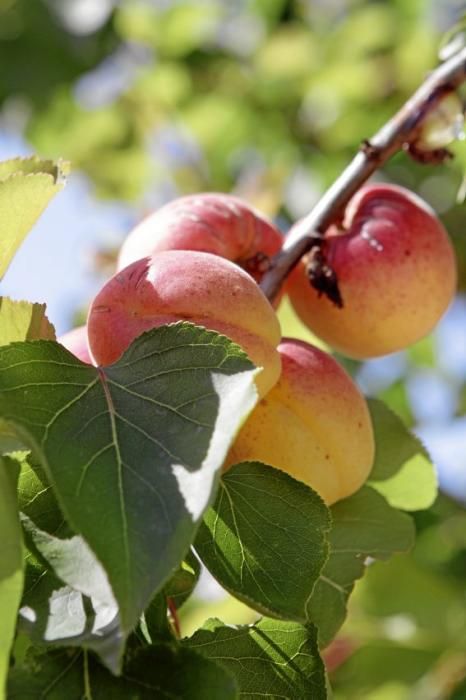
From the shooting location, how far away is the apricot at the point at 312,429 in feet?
3.12

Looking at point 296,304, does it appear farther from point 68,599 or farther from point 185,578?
point 68,599

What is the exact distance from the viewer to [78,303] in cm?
274

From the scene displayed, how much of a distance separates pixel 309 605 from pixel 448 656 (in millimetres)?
1147

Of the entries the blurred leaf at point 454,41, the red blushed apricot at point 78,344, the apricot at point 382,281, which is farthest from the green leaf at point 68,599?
the blurred leaf at point 454,41

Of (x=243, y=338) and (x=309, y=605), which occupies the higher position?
(x=243, y=338)

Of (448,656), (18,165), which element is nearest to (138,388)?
(18,165)

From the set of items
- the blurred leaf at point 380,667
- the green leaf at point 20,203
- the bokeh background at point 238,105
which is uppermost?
the green leaf at point 20,203

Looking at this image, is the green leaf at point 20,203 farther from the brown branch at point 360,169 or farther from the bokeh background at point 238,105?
the bokeh background at point 238,105

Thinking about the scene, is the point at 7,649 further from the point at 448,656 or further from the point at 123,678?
the point at 448,656

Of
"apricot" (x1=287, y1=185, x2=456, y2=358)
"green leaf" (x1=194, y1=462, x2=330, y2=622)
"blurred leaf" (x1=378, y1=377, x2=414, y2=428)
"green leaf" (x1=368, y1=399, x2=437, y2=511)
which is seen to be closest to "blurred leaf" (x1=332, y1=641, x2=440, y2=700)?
"blurred leaf" (x1=378, y1=377, x2=414, y2=428)

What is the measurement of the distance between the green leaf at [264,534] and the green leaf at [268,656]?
3.0 inches

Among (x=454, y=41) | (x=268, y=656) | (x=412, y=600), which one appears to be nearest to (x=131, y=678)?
(x=268, y=656)

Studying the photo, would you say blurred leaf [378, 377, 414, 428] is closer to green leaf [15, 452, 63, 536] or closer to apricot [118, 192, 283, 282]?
apricot [118, 192, 283, 282]

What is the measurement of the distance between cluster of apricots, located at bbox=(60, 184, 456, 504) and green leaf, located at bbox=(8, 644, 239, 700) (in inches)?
8.1
